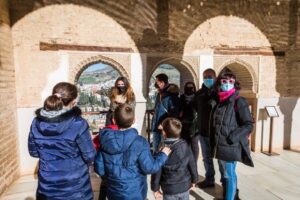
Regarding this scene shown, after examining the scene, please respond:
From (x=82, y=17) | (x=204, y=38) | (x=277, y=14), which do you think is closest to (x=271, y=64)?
(x=277, y=14)

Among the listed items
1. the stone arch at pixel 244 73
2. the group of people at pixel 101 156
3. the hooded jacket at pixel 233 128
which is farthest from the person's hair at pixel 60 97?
the stone arch at pixel 244 73

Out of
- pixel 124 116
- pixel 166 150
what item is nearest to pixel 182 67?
pixel 166 150

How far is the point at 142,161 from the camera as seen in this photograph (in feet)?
7.91

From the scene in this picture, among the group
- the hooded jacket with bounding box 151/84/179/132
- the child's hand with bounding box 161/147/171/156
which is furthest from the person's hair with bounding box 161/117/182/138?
the hooded jacket with bounding box 151/84/179/132

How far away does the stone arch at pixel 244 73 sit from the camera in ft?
21.0

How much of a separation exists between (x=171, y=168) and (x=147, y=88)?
3.21 meters

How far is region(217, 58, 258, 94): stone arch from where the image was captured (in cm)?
639

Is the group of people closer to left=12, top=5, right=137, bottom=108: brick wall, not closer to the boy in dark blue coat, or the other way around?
the boy in dark blue coat

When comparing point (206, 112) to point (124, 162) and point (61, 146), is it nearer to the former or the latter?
point (124, 162)

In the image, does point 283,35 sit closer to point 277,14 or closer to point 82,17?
point 277,14

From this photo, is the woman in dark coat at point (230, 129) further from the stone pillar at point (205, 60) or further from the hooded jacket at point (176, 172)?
the stone pillar at point (205, 60)

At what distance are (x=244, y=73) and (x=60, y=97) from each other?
5238mm

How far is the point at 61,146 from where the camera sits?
2328mm

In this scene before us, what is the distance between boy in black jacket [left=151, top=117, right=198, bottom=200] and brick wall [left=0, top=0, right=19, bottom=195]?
274cm
